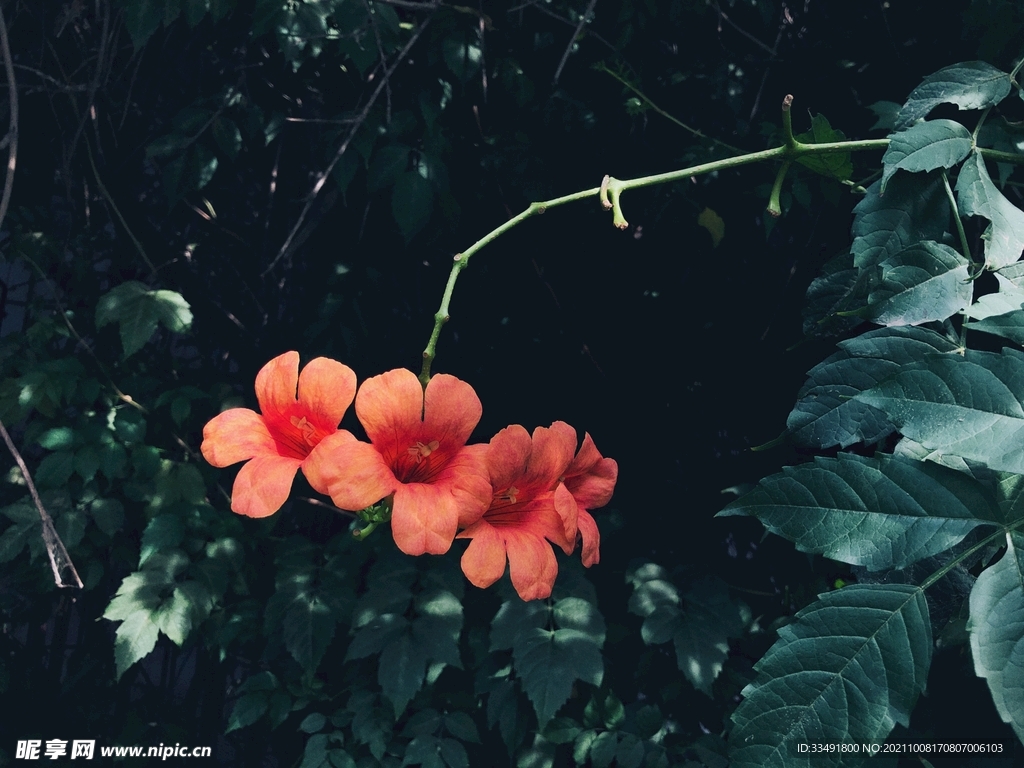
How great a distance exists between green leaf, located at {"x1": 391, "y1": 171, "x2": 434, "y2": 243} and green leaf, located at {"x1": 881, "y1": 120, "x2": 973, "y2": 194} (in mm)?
1074

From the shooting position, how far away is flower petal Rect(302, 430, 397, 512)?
662 millimetres

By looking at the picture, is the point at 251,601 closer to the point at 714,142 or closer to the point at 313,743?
the point at 313,743

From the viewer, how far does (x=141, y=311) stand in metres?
2.00

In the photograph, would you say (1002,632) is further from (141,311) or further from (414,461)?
(141,311)

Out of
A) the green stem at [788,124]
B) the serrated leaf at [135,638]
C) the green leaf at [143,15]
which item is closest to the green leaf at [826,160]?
the green stem at [788,124]

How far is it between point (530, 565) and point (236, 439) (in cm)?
33

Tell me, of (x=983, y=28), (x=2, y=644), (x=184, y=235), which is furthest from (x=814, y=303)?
(x=2, y=644)

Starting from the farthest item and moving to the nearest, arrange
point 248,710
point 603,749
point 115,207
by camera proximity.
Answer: point 115,207, point 248,710, point 603,749

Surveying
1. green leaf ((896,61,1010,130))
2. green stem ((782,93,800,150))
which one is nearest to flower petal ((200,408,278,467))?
green stem ((782,93,800,150))

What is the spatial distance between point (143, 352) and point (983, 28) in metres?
2.49

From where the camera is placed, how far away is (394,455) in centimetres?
78

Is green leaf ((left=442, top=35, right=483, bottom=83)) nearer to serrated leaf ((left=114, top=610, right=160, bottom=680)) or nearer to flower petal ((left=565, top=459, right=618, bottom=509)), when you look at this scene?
flower petal ((left=565, top=459, right=618, bottom=509))

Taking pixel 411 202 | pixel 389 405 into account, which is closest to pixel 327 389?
pixel 389 405

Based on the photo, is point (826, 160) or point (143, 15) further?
point (143, 15)
